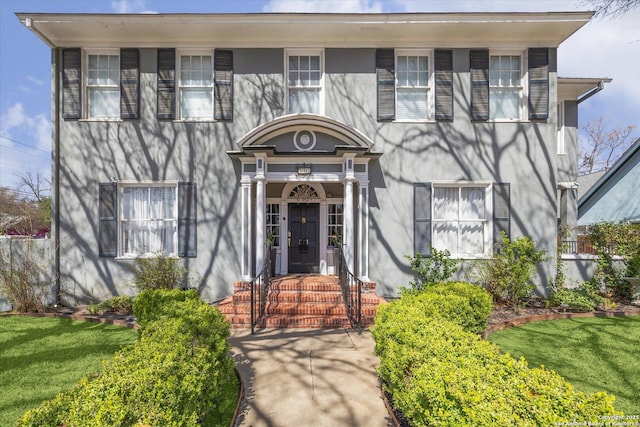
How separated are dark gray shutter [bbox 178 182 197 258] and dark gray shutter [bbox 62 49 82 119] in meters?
3.22

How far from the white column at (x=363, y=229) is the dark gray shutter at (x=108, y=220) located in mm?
6065

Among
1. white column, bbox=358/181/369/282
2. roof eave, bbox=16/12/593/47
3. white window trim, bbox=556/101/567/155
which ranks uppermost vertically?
roof eave, bbox=16/12/593/47

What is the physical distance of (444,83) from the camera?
7863 millimetres

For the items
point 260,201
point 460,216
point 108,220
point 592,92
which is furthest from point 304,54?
point 592,92

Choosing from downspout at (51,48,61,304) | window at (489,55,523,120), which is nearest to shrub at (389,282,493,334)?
window at (489,55,523,120)

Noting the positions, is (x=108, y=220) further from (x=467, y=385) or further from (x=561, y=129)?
(x=561, y=129)

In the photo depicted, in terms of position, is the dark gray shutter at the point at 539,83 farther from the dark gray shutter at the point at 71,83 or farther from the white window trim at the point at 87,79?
the dark gray shutter at the point at 71,83

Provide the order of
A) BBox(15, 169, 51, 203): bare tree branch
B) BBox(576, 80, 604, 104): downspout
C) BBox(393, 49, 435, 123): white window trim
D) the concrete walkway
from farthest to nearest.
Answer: BBox(15, 169, 51, 203): bare tree branch → BBox(576, 80, 604, 104): downspout → BBox(393, 49, 435, 123): white window trim → the concrete walkway

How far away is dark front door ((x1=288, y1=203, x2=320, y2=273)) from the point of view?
29.2 feet

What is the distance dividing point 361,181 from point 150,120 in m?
5.52

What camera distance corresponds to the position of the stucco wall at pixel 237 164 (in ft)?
25.7

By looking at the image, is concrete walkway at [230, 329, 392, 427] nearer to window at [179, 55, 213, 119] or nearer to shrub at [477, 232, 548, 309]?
shrub at [477, 232, 548, 309]

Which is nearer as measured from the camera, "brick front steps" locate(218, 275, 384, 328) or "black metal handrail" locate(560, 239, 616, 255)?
"brick front steps" locate(218, 275, 384, 328)

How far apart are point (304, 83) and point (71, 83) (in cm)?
579
